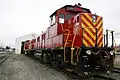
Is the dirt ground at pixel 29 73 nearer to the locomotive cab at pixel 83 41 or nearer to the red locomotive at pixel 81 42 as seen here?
the red locomotive at pixel 81 42

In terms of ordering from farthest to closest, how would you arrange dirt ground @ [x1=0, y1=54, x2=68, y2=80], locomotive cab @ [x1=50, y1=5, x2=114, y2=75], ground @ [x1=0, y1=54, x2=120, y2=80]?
ground @ [x1=0, y1=54, x2=120, y2=80] → dirt ground @ [x1=0, y1=54, x2=68, y2=80] → locomotive cab @ [x1=50, y1=5, x2=114, y2=75]

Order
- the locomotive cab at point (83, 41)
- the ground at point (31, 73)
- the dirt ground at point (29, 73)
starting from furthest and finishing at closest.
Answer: the ground at point (31, 73) → the dirt ground at point (29, 73) → the locomotive cab at point (83, 41)

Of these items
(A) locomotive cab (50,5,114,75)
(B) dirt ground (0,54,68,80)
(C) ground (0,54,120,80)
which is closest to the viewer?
(A) locomotive cab (50,5,114,75)

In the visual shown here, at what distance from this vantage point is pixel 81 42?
9.43m

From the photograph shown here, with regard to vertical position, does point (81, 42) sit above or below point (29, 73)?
above

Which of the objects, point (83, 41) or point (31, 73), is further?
point (31, 73)

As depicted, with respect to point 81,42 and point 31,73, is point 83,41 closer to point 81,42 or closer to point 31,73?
point 81,42

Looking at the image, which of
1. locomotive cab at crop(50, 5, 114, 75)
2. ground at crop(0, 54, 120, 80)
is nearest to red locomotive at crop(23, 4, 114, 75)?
locomotive cab at crop(50, 5, 114, 75)

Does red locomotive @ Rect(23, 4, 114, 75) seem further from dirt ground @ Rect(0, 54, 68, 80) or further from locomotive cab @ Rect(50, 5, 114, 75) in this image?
dirt ground @ Rect(0, 54, 68, 80)

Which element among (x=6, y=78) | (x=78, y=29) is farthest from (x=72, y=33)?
(x=6, y=78)

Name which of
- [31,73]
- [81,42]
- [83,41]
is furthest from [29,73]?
[83,41]

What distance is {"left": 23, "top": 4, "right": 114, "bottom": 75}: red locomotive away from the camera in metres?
8.70

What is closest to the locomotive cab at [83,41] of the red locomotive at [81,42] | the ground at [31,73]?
the red locomotive at [81,42]

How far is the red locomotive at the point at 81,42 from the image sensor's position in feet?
28.6
